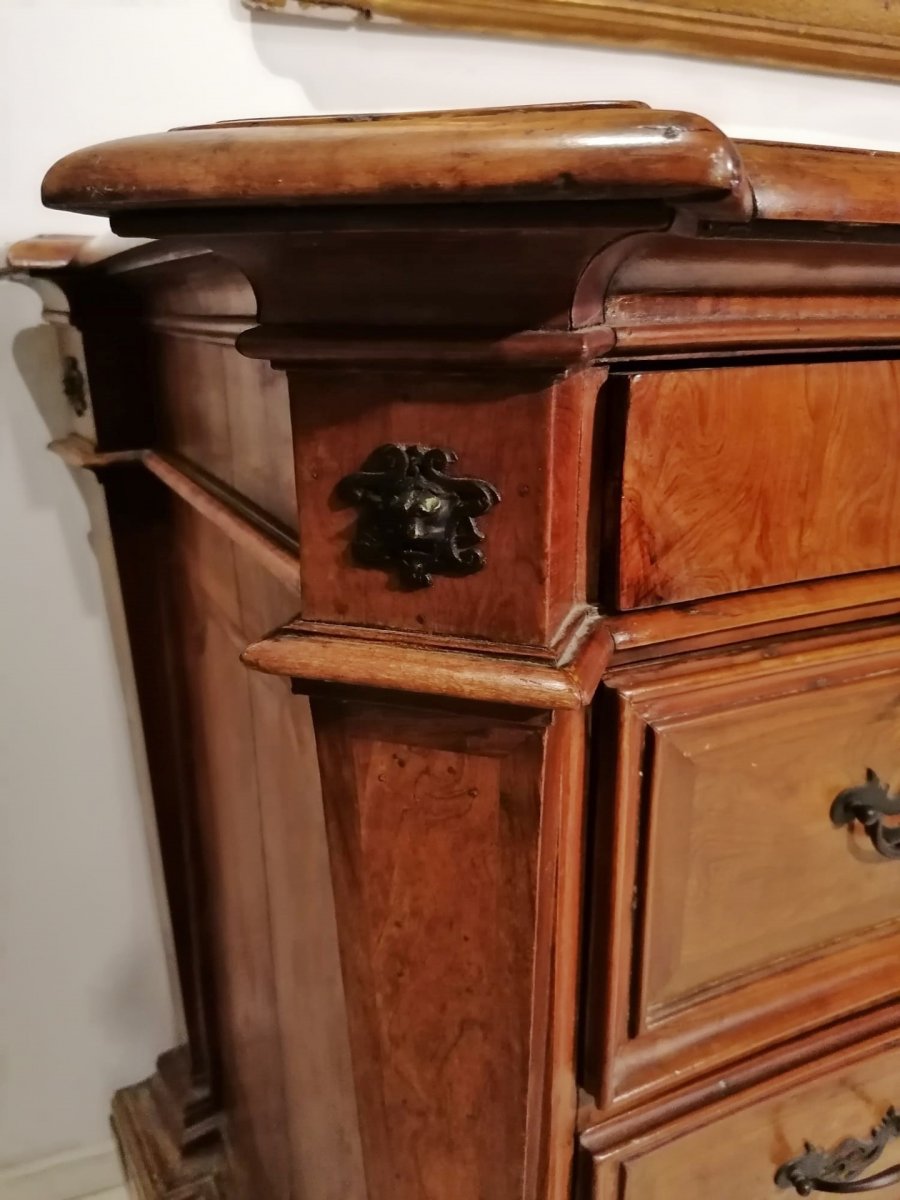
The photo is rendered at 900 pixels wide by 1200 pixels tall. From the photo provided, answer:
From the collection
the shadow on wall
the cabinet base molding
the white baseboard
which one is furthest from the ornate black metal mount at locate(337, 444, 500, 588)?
the white baseboard

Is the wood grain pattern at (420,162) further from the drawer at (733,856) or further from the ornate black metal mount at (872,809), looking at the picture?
the ornate black metal mount at (872,809)

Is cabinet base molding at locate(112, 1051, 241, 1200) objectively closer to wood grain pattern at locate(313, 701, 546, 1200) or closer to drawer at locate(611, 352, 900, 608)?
wood grain pattern at locate(313, 701, 546, 1200)

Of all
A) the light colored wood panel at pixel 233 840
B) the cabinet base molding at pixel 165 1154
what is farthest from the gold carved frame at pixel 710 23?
the cabinet base molding at pixel 165 1154

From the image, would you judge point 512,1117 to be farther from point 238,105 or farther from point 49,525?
point 238,105

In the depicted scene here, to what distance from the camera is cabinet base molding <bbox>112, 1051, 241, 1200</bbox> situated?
97cm

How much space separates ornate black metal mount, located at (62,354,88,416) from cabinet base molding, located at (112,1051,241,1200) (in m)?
0.72

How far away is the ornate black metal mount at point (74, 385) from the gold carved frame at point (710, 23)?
31 cm

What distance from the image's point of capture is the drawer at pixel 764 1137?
1.66 feet

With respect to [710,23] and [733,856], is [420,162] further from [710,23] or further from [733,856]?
[710,23]

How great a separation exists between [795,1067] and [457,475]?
1.33 feet

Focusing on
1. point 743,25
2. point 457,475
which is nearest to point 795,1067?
point 457,475

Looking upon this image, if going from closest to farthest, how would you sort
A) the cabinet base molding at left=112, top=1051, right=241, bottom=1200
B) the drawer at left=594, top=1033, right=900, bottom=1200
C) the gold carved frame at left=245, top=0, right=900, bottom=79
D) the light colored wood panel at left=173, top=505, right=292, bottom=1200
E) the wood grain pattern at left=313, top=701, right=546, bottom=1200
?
the wood grain pattern at left=313, top=701, right=546, bottom=1200 → the drawer at left=594, top=1033, right=900, bottom=1200 → the light colored wood panel at left=173, top=505, right=292, bottom=1200 → the gold carved frame at left=245, top=0, right=900, bottom=79 → the cabinet base molding at left=112, top=1051, right=241, bottom=1200

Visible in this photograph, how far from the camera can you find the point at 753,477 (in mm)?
417

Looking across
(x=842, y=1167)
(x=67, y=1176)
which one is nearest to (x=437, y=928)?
(x=842, y=1167)
